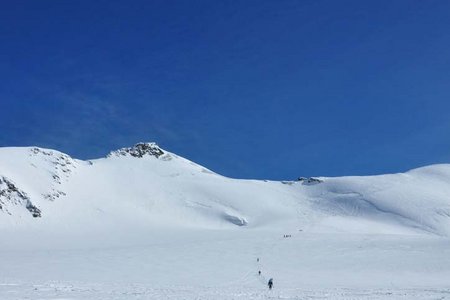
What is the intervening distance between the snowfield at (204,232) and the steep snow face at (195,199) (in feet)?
0.70

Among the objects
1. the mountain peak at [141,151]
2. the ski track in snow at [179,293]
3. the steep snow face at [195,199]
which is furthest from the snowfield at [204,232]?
the mountain peak at [141,151]

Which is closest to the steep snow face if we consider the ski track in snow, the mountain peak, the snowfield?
the snowfield

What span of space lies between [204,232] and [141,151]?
51.6 metres

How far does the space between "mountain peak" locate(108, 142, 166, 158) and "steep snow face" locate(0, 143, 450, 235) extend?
747cm

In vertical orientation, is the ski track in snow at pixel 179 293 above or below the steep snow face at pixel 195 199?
below

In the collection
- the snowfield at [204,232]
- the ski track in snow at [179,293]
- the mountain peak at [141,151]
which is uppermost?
the mountain peak at [141,151]

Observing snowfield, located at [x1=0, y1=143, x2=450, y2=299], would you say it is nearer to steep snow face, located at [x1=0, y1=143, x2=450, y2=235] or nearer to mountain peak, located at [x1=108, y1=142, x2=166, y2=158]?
steep snow face, located at [x1=0, y1=143, x2=450, y2=235]

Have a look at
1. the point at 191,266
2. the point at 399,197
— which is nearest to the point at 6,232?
the point at 191,266

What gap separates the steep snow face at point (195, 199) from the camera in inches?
2839

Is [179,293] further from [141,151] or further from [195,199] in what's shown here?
[141,151]

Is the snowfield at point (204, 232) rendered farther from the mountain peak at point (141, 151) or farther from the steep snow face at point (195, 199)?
the mountain peak at point (141, 151)

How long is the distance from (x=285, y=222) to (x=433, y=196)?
29.0 m

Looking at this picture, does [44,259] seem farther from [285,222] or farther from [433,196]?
[433,196]

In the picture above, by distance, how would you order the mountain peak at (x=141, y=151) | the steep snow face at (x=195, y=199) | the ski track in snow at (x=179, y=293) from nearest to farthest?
the ski track in snow at (x=179, y=293)
the steep snow face at (x=195, y=199)
the mountain peak at (x=141, y=151)
